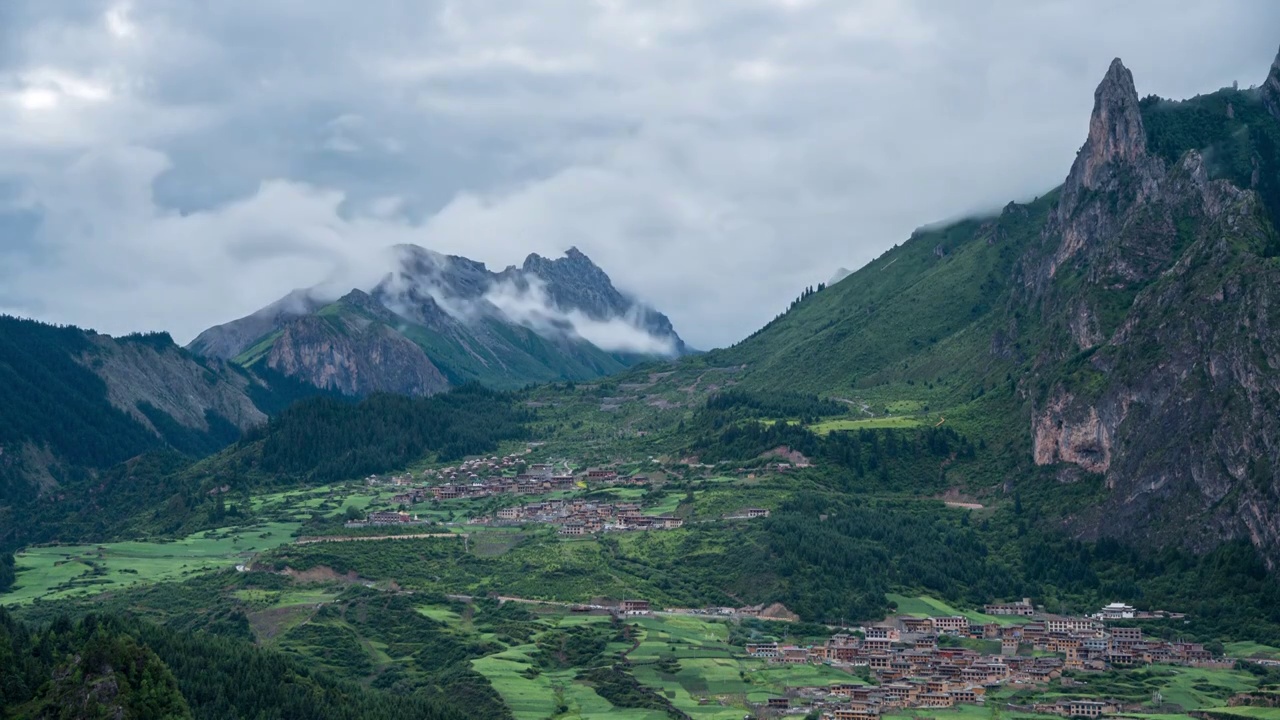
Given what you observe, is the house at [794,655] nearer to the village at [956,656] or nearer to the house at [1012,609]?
the village at [956,656]

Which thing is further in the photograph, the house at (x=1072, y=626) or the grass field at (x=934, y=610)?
the grass field at (x=934, y=610)

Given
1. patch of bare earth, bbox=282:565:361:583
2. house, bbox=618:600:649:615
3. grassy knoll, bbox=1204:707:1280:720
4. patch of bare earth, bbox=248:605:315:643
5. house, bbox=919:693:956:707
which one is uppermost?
patch of bare earth, bbox=282:565:361:583

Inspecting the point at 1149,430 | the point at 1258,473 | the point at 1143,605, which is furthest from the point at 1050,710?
the point at 1149,430

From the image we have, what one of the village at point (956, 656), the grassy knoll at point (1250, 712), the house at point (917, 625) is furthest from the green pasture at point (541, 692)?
the grassy knoll at point (1250, 712)

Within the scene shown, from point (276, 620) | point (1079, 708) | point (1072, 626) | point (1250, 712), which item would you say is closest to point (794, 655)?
point (1079, 708)

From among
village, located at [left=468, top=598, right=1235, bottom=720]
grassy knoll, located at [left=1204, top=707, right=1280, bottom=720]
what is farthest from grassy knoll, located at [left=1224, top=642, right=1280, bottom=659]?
grassy knoll, located at [left=1204, top=707, right=1280, bottom=720]

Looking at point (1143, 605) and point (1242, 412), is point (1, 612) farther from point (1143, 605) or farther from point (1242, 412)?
point (1242, 412)

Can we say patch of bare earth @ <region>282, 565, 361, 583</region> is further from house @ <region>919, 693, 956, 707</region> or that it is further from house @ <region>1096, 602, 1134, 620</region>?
house @ <region>1096, 602, 1134, 620</region>
